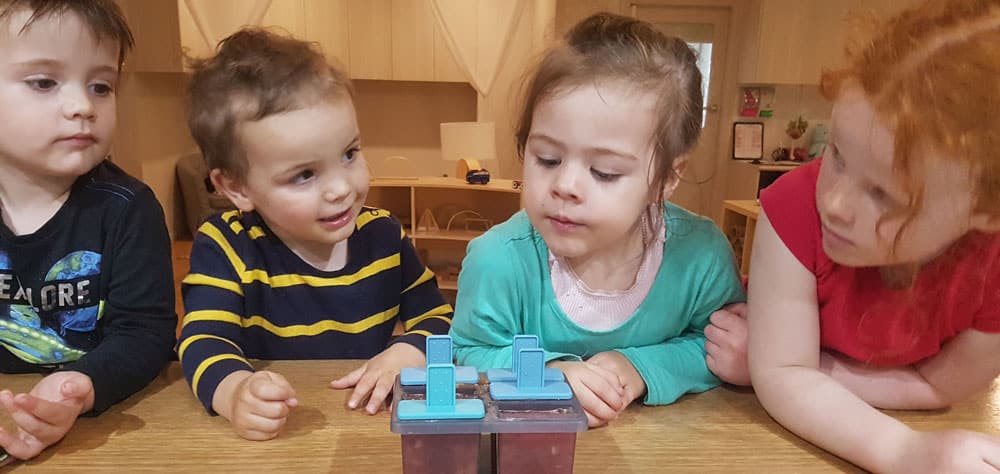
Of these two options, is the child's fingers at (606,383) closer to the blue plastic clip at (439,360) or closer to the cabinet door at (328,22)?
the blue plastic clip at (439,360)

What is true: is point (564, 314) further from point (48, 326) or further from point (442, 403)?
point (48, 326)

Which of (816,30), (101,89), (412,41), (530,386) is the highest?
(816,30)

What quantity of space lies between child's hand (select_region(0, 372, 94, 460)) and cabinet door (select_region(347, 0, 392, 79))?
13.7 ft

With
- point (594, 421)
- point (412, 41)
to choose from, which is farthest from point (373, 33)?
point (594, 421)

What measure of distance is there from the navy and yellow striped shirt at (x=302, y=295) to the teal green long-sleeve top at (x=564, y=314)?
0.13 m


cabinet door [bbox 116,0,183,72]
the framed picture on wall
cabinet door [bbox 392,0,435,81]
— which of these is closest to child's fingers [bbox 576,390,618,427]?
cabinet door [bbox 116,0,183,72]

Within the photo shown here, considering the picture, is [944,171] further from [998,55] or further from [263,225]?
[263,225]

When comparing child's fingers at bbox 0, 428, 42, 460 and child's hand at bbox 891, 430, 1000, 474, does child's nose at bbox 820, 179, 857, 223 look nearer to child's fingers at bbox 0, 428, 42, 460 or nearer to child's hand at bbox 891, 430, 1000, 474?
child's hand at bbox 891, 430, 1000, 474

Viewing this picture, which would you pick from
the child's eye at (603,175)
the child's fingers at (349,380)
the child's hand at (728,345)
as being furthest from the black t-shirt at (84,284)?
the child's hand at (728,345)

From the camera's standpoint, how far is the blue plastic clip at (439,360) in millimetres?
493

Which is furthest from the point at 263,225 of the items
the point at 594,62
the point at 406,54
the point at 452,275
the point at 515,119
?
the point at 406,54

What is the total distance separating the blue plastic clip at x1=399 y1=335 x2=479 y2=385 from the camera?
0.49 m

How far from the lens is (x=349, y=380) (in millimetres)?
703

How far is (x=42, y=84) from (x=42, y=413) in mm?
345
